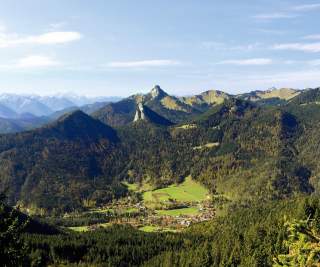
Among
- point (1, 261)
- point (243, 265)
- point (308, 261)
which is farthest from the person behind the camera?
point (243, 265)

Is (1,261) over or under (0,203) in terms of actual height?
under

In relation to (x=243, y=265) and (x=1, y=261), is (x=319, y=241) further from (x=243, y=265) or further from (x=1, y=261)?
(x=243, y=265)

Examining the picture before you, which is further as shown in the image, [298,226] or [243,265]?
[243,265]

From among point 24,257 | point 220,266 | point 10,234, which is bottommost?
point 220,266

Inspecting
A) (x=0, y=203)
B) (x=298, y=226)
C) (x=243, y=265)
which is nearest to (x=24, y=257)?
(x=0, y=203)

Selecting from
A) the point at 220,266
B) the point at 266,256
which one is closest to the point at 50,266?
the point at 220,266

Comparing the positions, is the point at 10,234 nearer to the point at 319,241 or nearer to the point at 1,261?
the point at 1,261

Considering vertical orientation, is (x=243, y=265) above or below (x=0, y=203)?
below

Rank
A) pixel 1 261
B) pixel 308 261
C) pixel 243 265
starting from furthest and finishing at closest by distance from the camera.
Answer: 1. pixel 243 265
2. pixel 1 261
3. pixel 308 261

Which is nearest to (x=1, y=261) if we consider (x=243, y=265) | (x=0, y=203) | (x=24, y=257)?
(x=24, y=257)

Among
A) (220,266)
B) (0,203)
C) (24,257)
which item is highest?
(0,203)

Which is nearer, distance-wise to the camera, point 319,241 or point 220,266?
point 319,241
